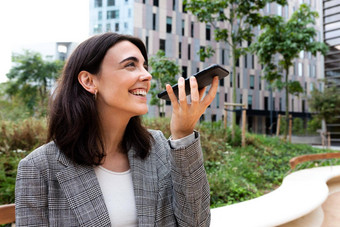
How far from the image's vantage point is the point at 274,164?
23.6 feet

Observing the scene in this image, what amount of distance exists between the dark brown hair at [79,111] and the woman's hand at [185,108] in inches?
15.7

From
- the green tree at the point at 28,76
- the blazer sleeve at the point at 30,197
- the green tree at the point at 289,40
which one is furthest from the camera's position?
the green tree at the point at 28,76

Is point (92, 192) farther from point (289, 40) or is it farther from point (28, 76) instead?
point (28, 76)

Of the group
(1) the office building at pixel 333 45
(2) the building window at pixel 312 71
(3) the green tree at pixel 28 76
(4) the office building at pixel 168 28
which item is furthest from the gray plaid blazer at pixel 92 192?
(2) the building window at pixel 312 71

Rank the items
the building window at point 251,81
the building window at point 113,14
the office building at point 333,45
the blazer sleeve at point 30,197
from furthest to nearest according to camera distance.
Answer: the building window at point 251,81, the building window at point 113,14, the office building at point 333,45, the blazer sleeve at point 30,197

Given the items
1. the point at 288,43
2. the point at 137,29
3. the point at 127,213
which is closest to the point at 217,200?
the point at 127,213

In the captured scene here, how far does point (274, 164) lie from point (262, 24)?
4.91m

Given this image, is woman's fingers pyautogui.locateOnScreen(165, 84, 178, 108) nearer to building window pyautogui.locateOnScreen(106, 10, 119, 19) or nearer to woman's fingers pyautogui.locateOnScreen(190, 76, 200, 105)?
woman's fingers pyautogui.locateOnScreen(190, 76, 200, 105)

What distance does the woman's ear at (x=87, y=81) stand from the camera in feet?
4.32

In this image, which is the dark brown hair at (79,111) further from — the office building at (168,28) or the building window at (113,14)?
the building window at (113,14)

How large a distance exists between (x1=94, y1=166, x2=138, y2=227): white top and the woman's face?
0.31m

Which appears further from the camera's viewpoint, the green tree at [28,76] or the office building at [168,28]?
the green tree at [28,76]

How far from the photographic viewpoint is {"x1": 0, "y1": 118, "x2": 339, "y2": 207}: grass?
3.86 meters

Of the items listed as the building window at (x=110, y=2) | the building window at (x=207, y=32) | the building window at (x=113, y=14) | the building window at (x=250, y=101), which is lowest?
the building window at (x=250, y=101)
